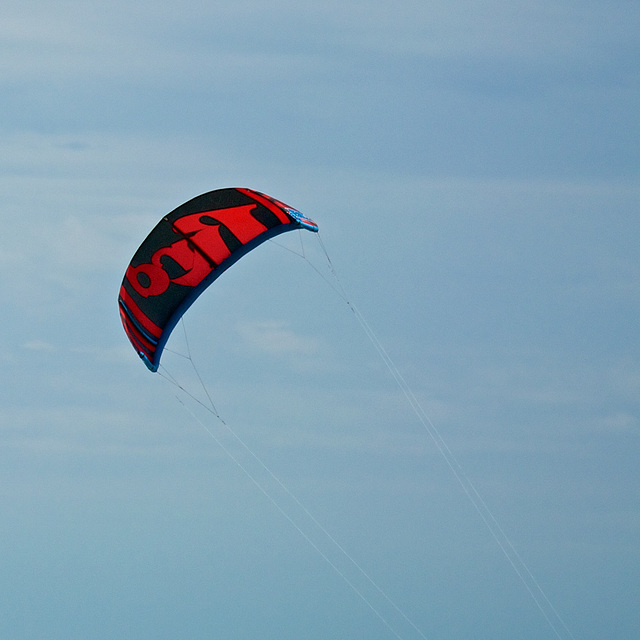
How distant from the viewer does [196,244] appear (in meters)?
29.6

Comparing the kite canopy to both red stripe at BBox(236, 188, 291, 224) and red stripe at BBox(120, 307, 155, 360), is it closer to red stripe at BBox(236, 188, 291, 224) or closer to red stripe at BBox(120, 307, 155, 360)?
red stripe at BBox(236, 188, 291, 224)

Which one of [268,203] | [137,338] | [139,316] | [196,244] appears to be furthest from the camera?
[137,338]

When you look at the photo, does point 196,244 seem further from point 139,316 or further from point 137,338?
point 137,338

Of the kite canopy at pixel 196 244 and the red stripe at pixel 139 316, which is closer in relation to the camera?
the kite canopy at pixel 196 244

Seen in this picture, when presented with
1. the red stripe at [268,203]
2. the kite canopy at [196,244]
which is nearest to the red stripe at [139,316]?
the kite canopy at [196,244]

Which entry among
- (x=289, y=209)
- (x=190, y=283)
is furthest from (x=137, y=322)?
(x=289, y=209)

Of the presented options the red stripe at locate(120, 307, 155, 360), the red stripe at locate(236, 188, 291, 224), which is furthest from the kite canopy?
the red stripe at locate(120, 307, 155, 360)

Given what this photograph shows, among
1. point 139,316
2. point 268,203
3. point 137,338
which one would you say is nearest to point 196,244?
point 268,203

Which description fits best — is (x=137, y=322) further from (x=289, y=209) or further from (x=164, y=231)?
(x=289, y=209)

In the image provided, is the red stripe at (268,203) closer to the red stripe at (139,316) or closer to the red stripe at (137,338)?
the red stripe at (139,316)

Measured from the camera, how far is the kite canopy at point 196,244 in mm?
29641

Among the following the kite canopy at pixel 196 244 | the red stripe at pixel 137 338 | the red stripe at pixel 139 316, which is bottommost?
the red stripe at pixel 137 338

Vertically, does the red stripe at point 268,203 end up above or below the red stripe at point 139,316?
above

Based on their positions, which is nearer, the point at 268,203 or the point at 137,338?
the point at 268,203
